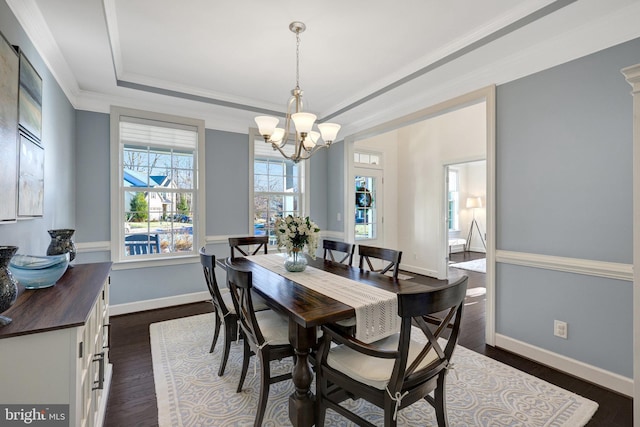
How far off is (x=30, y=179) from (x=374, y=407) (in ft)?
9.00

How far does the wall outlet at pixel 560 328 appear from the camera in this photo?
232 centimetres

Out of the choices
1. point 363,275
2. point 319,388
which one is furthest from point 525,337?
point 319,388

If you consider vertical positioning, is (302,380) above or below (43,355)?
below

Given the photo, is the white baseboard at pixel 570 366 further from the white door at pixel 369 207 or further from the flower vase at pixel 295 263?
the white door at pixel 369 207

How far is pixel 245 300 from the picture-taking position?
177 cm

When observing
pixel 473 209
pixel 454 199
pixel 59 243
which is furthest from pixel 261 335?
pixel 473 209

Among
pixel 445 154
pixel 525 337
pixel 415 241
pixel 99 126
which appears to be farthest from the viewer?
pixel 415 241

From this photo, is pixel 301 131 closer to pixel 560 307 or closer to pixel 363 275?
pixel 363 275

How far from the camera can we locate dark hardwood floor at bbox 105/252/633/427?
1.82 metres

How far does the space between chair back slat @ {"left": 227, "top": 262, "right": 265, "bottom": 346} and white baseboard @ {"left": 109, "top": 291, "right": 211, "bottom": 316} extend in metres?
2.41

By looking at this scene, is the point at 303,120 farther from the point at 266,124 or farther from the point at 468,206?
the point at 468,206

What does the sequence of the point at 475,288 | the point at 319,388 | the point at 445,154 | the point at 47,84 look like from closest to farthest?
the point at 319,388 < the point at 47,84 < the point at 475,288 < the point at 445,154

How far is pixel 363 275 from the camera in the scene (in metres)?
2.35

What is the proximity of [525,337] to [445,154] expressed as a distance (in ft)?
11.0
